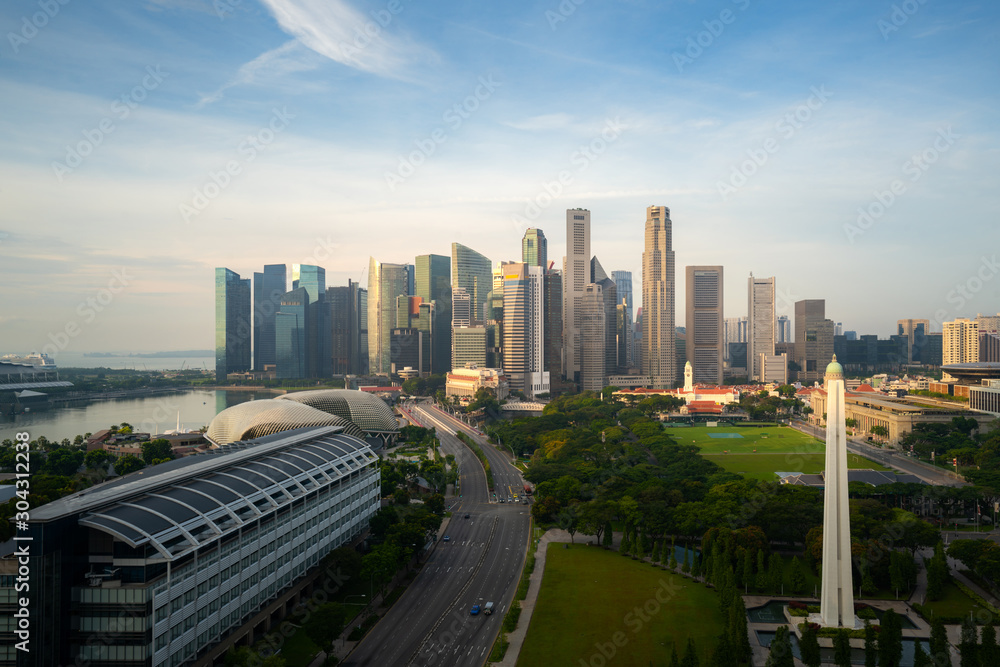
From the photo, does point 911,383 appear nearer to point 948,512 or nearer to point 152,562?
point 948,512

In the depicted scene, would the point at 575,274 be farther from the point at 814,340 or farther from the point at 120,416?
the point at 120,416

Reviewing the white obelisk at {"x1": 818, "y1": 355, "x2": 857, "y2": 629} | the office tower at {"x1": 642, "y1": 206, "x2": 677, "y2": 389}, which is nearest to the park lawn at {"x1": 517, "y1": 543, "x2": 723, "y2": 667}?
the white obelisk at {"x1": 818, "y1": 355, "x2": 857, "y2": 629}

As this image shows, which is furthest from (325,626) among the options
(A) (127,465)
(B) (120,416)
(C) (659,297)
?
(C) (659,297)

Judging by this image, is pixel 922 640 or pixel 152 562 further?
pixel 922 640

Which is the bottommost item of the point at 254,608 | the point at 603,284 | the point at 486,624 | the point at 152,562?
the point at 486,624

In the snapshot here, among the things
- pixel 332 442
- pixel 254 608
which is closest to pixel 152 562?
pixel 254 608

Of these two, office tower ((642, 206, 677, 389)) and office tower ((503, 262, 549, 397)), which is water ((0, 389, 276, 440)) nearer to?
office tower ((503, 262, 549, 397))
